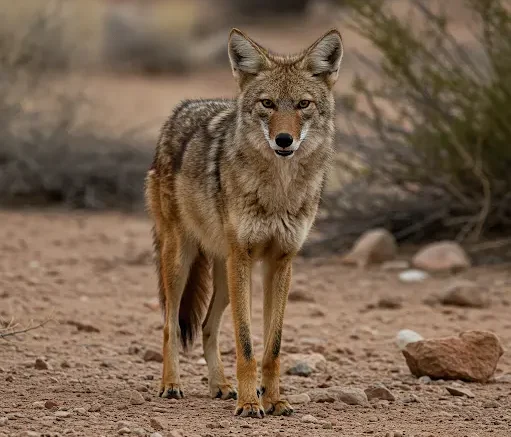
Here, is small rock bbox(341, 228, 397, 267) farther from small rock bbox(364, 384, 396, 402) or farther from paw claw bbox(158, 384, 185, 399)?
paw claw bbox(158, 384, 185, 399)

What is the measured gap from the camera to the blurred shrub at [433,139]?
31.6ft

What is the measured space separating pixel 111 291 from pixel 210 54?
17.0 metres

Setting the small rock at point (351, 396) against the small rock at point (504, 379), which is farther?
the small rock at point (504, 379)

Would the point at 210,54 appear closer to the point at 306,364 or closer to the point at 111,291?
the point at 111,291

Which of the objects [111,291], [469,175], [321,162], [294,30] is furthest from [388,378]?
[294,30]

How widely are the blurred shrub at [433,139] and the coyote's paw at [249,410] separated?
448 centimetres

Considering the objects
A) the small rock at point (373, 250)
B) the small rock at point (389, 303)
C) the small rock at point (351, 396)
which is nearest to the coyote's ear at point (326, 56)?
the small rock at point (351, 396)

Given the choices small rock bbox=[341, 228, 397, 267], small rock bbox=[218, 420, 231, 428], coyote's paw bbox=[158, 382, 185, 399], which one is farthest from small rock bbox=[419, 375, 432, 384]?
small rock bbox=[341, 228, 397, 267]

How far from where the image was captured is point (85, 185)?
1252cm

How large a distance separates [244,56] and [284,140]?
24.6 inches

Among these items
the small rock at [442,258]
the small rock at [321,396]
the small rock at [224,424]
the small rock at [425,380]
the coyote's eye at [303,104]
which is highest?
the coyote's eye at [303,104]

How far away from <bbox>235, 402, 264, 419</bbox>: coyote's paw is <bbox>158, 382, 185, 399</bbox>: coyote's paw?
57 cm

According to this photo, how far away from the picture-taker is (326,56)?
225 inches

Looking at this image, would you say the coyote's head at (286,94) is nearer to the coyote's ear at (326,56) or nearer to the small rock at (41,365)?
the coyote's ear at (326,56)
